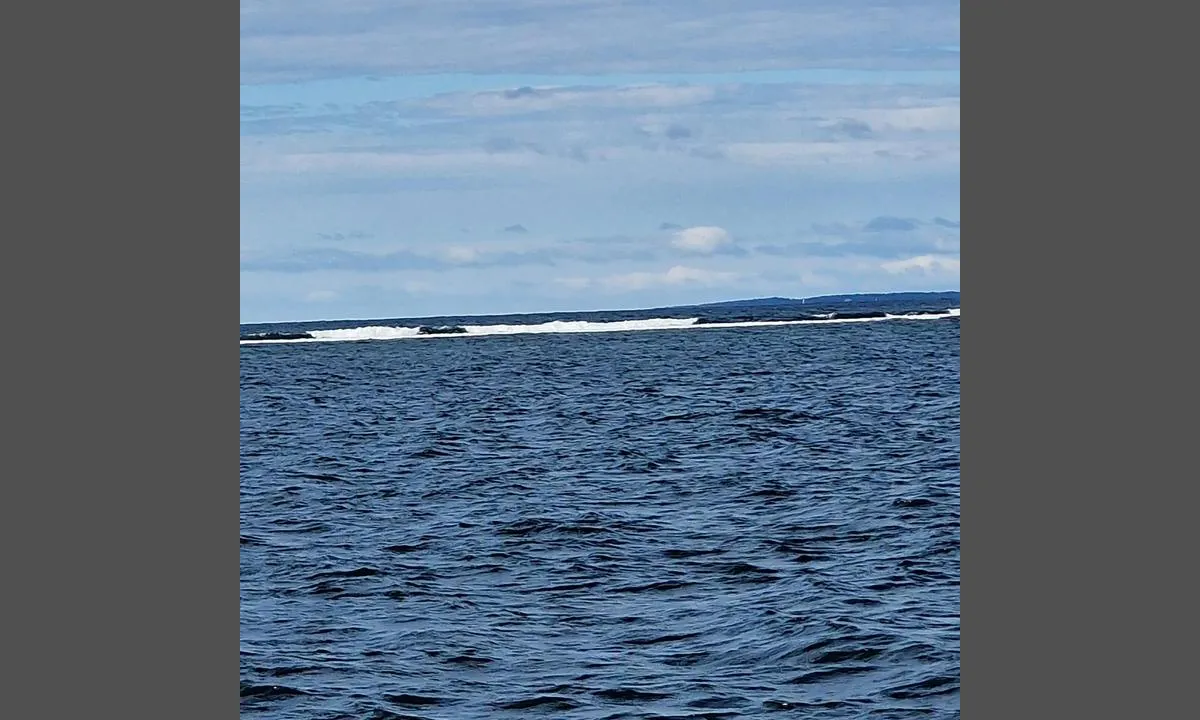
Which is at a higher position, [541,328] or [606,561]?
[541,328]

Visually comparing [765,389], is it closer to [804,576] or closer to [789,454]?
[789,454]

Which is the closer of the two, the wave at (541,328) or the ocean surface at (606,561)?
the ocean surface at (606,561)

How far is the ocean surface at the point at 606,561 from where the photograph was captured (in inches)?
603

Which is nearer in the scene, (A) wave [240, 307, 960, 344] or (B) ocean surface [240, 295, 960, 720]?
(B) ocean surface [240, 295, 960, 720]

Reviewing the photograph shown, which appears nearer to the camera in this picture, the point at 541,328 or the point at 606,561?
the point at 606,561

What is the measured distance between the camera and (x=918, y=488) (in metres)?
30.2

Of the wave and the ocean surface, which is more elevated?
the wave

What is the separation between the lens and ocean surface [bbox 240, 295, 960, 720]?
603 inches

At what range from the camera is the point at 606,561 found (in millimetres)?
22875

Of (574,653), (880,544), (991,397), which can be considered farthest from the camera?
(880,544)

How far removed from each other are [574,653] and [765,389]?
4919cm

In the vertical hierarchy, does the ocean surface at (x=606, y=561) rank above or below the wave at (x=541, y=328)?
below

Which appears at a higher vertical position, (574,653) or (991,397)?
(991,397)

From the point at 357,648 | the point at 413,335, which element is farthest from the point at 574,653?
the point at 413,335
